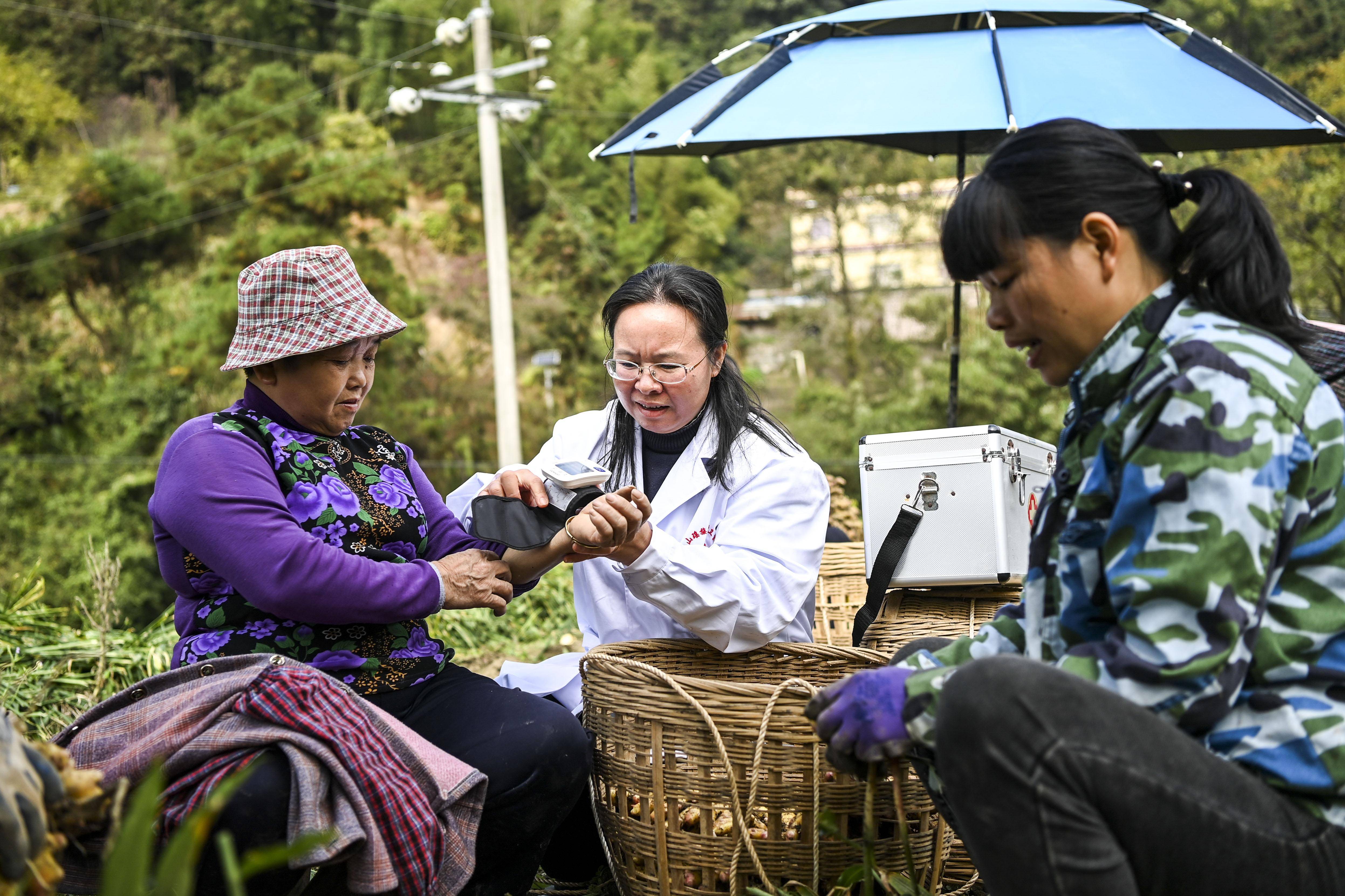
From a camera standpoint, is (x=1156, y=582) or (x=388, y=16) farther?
(x=388, y=16)

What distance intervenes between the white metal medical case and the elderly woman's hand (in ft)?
3.39

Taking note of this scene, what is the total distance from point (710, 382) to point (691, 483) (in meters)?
0.31

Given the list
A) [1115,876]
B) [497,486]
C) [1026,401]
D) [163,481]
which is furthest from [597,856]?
[1026,401]

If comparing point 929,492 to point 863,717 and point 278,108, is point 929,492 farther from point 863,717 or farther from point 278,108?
point 278,108

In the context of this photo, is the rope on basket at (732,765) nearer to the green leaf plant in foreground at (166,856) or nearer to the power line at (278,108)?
the green leaf plant in foreground at (166,856)

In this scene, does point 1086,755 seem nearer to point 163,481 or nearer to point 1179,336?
point 1179,336

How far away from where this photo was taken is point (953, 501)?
10.1 feet

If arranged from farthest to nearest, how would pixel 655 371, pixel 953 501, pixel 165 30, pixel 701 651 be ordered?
pixel 165 30
pixel 953 501
pixel 655 371
pixel 701 651

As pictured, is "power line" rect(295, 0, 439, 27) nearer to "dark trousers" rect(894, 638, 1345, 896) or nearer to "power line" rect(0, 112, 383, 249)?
"power line" rect(0, 112, 383, 249)

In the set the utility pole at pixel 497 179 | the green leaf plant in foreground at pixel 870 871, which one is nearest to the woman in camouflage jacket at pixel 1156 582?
the green leaf plant in foreground at pixel 870 871

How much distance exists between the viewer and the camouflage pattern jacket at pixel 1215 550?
1.43 meters

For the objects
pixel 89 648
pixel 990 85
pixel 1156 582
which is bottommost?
pixel 89 648

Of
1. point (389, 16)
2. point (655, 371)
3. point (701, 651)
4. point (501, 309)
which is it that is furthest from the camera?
point (389, 16)

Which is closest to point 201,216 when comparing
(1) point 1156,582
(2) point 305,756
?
(2) point 305,756
